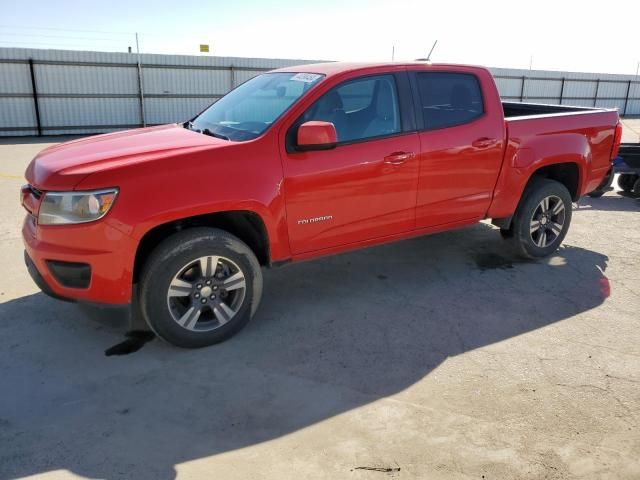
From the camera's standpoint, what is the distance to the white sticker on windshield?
4089mm

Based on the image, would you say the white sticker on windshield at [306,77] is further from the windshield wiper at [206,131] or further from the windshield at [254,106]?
the windshield wiper at [206,131]

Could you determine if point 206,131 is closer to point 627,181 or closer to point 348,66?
point 348,66

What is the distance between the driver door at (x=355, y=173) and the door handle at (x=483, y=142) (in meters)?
0.65

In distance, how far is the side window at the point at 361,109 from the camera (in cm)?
395

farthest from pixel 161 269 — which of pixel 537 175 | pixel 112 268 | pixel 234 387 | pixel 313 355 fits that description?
pixel 537 175

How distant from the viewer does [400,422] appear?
2924 millimetres

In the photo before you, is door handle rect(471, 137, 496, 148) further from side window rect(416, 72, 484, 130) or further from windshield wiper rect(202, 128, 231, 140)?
windshield wiper rect(202, 128, 231, 140)

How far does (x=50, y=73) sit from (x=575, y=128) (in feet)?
53.0

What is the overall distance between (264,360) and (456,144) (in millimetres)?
2391

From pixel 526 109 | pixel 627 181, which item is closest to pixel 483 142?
pixel 526 109

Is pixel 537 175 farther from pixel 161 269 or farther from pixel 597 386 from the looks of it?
pixel 161 269

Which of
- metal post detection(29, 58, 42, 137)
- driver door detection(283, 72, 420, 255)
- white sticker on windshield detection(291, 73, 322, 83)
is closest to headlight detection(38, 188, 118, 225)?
driver door detection(283, 72, 420, 255)

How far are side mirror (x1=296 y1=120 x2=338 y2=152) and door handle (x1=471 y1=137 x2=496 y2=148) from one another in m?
1.53

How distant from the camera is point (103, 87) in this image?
1736 cm
